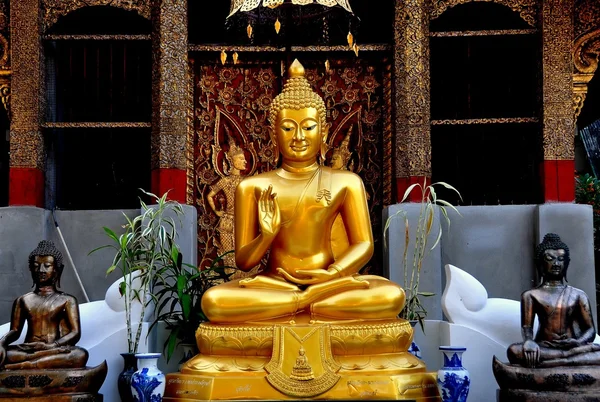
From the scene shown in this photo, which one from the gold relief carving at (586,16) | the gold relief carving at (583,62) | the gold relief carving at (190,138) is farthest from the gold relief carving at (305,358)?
the gold relief carving at (586,16)

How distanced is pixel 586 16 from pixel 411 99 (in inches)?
67.6

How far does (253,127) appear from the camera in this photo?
8.41m

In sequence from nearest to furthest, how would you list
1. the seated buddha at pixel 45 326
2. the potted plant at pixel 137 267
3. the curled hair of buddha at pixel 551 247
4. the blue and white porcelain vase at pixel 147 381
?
the blue and white porcelain vase at pixel 147 381 < the seated buddha at pixel 45 326 < the curled hair of buddha at pixel 551 247 < the potted plant at pixel 137 267

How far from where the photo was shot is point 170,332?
6902 millimetres

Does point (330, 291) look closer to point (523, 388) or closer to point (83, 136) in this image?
point (523, 388)

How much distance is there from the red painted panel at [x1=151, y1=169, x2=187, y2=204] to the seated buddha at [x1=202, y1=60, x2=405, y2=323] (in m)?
1.28

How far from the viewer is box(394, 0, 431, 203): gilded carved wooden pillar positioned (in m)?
7.70

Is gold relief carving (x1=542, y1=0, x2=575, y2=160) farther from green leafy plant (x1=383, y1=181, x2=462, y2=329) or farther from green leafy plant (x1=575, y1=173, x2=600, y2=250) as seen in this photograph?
green leafy plant (x1=575, y1=173, x2=600, y2=250)

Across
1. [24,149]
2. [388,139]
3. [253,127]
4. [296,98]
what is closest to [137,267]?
[296,98]

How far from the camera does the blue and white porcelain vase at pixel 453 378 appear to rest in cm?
548

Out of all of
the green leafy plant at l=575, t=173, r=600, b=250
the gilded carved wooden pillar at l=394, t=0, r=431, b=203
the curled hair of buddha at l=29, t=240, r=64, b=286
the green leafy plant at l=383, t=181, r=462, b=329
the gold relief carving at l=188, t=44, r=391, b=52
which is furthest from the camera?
the green leafy plant at l=575, t=173, r=600, b=250

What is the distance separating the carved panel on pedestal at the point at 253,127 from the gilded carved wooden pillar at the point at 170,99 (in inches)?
24.1

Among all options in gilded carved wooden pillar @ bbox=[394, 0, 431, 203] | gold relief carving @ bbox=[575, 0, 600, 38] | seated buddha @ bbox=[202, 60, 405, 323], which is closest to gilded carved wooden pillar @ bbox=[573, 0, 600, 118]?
gold relief carving @ bbox=[575, 0, 600, 38]

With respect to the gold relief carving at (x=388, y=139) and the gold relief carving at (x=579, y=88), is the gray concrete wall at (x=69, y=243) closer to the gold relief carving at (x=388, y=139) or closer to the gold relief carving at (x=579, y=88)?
the gold relief carving at (x=388, y=139)
